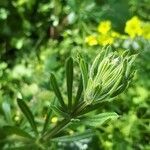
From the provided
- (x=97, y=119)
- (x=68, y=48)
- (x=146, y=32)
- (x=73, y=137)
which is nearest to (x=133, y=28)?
(x=146, y=32)

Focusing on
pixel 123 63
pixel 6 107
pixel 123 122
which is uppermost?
pixel 123 63

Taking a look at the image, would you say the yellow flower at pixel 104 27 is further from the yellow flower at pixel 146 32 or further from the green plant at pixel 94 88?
the green plant at pixel 94 88

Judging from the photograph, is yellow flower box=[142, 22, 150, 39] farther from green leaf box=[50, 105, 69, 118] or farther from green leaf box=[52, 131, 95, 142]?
green leaf box=[50, 105, 69, 118]

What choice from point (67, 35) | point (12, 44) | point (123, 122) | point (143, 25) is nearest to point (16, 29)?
point (12, 44)

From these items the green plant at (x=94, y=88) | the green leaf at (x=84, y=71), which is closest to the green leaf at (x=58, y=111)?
the green plant at (x=94, y=88)

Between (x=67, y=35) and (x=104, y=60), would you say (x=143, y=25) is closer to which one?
(x=67, y=35)

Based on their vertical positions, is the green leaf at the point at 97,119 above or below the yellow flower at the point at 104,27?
below

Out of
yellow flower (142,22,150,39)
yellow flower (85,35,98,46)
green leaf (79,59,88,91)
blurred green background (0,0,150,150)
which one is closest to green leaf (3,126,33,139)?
green leaf (79,59,88,91)

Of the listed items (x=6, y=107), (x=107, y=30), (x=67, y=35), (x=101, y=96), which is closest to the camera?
(x=101, y=96)

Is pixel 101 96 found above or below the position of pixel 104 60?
below
